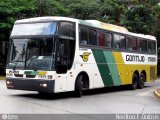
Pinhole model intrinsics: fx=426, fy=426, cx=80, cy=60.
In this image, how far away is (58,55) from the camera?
16969 millimetres

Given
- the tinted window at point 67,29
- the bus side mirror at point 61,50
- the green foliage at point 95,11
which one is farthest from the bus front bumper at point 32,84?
the green foliage at point 95,11

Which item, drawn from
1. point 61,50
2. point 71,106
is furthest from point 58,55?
point 71,106

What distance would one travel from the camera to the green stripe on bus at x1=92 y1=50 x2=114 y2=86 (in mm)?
20337

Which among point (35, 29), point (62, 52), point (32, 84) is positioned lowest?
point (32, 84)

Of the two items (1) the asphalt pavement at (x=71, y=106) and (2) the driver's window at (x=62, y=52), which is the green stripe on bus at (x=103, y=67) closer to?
(2) the driver's window at (x=62, y=52)

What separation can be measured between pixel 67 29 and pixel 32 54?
1865 mm

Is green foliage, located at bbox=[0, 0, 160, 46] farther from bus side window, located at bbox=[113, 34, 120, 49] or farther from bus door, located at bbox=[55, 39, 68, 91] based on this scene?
bus door, located at bbox=[55, 39, 68, 91]

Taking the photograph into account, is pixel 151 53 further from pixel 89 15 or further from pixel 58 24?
pixel 89 15

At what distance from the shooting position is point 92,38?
20.0 metres

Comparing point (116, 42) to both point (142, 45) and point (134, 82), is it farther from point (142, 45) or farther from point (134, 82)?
point (142, 45)

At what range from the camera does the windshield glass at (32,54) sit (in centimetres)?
1680

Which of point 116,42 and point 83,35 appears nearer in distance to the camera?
point 83,35

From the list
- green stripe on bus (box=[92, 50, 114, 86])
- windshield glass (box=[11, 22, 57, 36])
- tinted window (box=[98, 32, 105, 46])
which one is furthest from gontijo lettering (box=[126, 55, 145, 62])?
windshield glass (box=[11, 22, 57, 36])

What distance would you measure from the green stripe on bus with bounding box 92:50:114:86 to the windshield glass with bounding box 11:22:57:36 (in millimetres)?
3313
